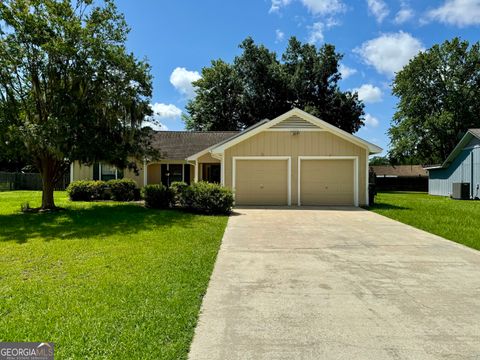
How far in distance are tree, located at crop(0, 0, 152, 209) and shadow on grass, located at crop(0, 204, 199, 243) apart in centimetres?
191

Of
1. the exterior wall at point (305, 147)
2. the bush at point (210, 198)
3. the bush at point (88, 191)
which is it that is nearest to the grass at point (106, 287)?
the bush at point (210, 198)

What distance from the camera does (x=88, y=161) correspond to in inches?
462

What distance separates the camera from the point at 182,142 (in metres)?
22.1

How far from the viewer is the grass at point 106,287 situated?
2930 mm

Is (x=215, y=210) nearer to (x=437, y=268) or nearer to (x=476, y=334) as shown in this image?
(x=437, y=268)

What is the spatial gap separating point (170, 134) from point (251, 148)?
10.3 metres

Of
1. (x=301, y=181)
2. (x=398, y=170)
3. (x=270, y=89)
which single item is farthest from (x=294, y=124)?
(x=398, y=170)

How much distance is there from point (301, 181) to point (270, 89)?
73.3ft

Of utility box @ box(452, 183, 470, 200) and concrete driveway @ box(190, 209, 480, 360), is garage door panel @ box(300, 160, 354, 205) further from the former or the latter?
utility box @ box(452, 183, 470, 200)

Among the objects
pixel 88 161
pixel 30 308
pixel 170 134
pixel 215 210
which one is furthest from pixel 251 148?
pixel 30 308

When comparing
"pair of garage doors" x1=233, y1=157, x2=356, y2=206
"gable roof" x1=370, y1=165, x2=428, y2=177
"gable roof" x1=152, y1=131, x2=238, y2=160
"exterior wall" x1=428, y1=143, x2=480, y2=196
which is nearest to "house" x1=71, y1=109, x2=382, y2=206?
"pair of garage doors" x1=233, y1=157, x2=356, y2=206

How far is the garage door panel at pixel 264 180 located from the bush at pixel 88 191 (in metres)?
7.40

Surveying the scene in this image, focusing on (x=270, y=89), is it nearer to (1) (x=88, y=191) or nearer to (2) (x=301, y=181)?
(2) (x=301, y=181)

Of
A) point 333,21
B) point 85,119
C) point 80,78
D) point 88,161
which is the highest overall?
point 333,21
